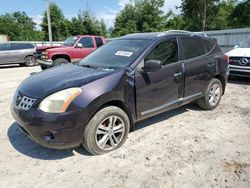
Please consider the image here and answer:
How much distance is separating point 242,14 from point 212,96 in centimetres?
3141

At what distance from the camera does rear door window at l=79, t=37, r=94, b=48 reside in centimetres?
1060

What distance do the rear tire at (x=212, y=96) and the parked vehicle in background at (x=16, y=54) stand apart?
500 inches

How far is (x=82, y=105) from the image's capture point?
2918mm

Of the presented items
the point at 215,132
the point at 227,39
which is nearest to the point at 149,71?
the point at 215,132

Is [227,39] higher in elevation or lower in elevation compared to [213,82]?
higher

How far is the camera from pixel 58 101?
113 inches

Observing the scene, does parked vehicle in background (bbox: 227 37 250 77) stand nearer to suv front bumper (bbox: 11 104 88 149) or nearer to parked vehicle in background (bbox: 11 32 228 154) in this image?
parked vehicle in background (bbox: 11 32 228 154)

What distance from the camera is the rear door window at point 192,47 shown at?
4332 millimetres

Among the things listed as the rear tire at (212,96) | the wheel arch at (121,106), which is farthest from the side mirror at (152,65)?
the rear tire at (212,96)

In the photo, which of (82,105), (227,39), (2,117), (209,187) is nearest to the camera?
(209,187)

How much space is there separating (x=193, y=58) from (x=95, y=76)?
7.17ft

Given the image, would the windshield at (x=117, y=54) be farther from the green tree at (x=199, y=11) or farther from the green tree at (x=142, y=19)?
the green tree at (x=142, y=19)

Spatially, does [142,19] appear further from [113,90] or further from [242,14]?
[113,90]

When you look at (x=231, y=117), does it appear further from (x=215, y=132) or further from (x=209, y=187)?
(x=209, y=187)
